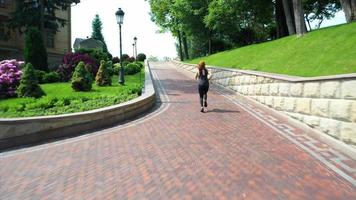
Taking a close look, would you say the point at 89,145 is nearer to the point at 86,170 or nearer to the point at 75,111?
the point at 86,170

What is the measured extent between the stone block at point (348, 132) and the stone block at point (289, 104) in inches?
123

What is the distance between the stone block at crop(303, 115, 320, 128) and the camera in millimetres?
10394

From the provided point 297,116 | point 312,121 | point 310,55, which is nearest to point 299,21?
point 310,55

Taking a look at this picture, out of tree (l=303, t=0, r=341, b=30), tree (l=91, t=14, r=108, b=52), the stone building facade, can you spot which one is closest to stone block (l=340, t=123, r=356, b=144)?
the stone building facade

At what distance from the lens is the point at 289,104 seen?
40.8 ft

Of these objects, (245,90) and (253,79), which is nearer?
(253,79)

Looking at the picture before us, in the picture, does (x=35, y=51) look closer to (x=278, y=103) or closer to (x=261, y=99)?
(x=261, y=99)

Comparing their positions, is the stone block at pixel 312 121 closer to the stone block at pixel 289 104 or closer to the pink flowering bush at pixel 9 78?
the stone block at pixel 289 104

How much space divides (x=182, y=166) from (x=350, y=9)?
848 inches

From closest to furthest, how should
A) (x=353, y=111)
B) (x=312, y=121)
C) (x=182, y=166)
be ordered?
(x=182, y=166) → (x=353, y=111) → (x=312, y=121)

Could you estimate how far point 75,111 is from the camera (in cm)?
1205

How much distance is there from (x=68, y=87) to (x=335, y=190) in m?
16.4

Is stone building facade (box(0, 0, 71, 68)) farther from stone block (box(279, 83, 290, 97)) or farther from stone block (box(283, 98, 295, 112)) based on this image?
stone block (box(283, 98, 295, 112))

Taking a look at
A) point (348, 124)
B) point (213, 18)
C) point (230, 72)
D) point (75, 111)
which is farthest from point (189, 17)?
point (348, 124)
